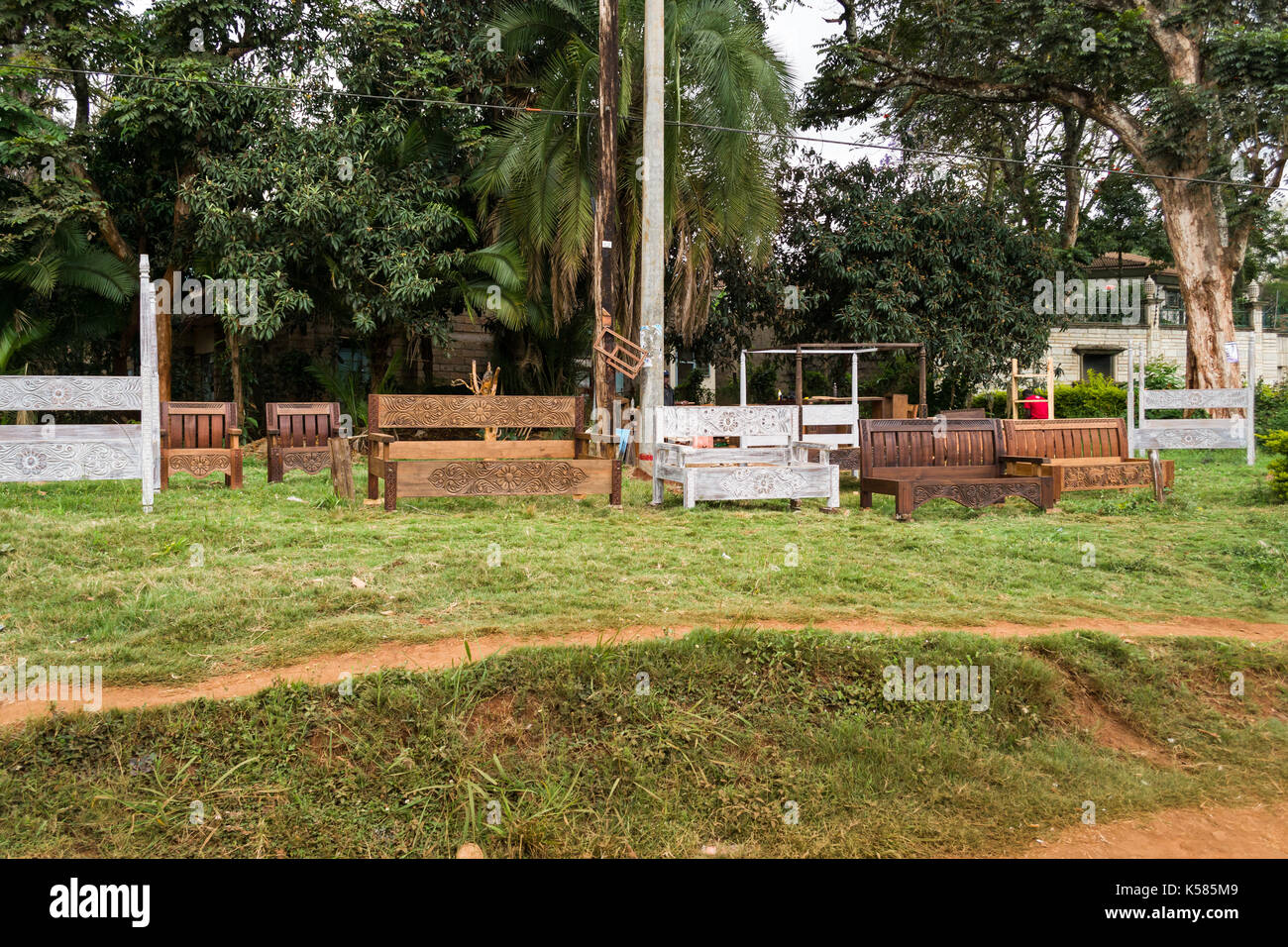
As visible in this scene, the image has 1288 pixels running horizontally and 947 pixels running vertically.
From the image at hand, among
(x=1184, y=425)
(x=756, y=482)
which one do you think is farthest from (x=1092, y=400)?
(x=756, y=482)

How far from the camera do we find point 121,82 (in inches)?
636

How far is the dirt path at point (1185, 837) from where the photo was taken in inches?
161

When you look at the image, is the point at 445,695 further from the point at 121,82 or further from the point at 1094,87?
the point at 1094,87

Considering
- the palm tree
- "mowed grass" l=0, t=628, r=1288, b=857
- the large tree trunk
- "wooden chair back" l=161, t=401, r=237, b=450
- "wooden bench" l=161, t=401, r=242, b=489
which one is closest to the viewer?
"mowed grass" l=0, t=628, r=1288, b=857

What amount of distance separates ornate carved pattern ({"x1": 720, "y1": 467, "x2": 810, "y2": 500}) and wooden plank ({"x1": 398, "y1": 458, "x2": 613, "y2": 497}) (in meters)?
1.22

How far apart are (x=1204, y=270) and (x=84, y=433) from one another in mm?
20597

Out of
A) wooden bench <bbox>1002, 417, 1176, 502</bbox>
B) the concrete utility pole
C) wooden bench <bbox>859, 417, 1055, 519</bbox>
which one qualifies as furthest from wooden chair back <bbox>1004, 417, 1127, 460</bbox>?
the concrete utility pole

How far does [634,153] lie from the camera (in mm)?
17156

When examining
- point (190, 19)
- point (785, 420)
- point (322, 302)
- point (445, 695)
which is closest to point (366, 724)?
point (445, 695)

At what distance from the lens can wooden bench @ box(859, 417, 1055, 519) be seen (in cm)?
941

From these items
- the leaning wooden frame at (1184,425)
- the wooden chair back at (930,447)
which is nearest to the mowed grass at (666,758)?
the wooden chair back at (930,447)

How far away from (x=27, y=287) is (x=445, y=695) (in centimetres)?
1575

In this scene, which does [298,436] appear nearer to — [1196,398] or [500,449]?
[500,449]

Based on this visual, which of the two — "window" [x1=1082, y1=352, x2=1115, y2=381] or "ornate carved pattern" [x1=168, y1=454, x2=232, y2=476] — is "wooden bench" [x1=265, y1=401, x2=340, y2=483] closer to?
"ornate carved pattern" [x1=168, y1=454, x2=232, y2=476]
